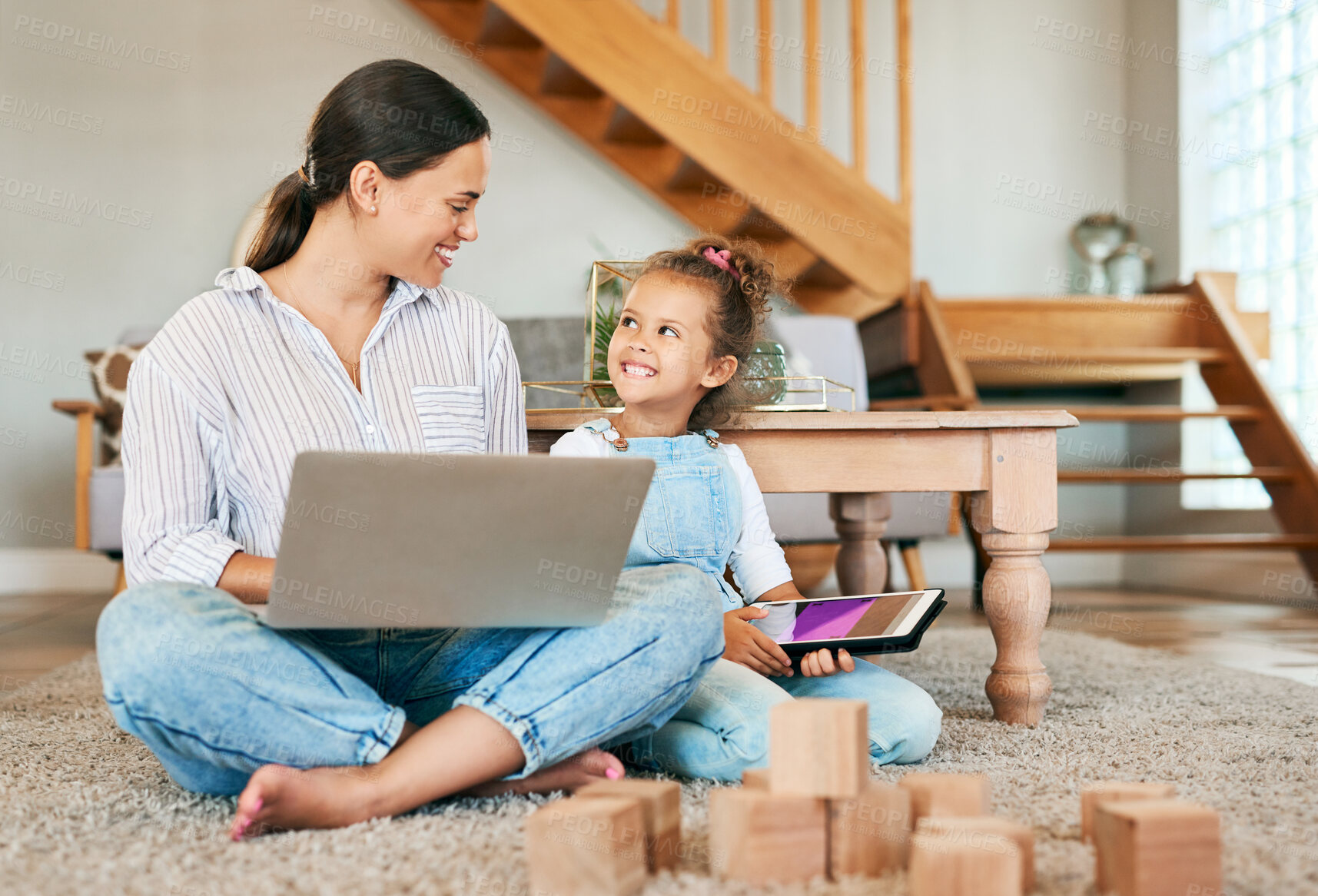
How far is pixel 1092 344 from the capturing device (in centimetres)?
340

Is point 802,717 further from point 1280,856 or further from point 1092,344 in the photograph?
point 1092,344

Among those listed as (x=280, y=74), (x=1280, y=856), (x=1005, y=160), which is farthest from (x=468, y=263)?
(x=1280, y=856)

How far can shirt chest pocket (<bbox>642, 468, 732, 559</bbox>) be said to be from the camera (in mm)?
1343

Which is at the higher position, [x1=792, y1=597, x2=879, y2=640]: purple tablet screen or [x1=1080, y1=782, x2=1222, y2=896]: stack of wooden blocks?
[x1=792, y1=597, x2=879, y2=640]: purple tablet screen

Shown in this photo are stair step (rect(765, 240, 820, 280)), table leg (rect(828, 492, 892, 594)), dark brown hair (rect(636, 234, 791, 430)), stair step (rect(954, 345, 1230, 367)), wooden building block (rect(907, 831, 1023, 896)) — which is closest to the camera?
wooden building block (rect(907, 831, 1023, 896))

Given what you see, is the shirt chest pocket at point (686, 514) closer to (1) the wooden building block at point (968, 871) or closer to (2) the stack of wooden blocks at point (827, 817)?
(2) the stack of wooden blocks at point (827, 817)

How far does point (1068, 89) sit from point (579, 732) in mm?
3776

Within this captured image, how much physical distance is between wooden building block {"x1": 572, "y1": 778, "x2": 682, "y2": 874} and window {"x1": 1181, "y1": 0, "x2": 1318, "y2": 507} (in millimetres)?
3023

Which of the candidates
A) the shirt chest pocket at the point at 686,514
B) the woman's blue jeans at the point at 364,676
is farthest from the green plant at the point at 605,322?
the woman's blue jeans at the point at 364,676

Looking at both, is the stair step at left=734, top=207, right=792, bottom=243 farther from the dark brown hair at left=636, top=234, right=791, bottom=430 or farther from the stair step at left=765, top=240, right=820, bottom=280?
the dark brown hair at left=636, top=234, right=791, bottom=430

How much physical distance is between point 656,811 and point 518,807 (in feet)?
0.77

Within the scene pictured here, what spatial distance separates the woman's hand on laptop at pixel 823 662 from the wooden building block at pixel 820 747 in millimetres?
375

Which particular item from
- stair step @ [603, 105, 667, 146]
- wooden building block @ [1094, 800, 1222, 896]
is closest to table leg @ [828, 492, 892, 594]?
wooden building block @ [1094, 800, 1222, 896]

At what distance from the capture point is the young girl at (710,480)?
1.23 meters
